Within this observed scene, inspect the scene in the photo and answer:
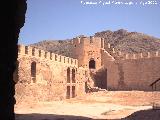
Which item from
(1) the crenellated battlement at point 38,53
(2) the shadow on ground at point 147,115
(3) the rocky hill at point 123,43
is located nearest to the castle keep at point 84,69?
(1) the crenellated battlement at point 38,53

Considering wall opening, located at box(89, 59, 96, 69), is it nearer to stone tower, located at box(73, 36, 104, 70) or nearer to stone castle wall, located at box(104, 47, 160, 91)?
stone tower, located at box(73, 36, 104, 70)

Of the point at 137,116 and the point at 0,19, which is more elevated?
the point at 0,19

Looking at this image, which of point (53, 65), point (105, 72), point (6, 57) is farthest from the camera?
point (105, 72)

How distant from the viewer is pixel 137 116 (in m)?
14.7

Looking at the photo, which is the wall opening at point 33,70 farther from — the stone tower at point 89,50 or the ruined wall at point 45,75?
the stone tower at point 89,50

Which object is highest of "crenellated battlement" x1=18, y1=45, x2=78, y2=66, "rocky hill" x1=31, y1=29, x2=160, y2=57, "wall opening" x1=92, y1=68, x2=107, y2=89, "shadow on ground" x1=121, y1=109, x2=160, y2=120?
"rocky hill" x1=31, y1=29, x2=160, y2=57

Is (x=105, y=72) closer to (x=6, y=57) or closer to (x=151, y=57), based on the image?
(x=151, y=57)

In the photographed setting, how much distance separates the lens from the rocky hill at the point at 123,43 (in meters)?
60.7

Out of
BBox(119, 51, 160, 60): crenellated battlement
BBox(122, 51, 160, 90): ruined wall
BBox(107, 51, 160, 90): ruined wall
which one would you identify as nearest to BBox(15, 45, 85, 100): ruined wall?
BBox(107, 51, 160, 90): ruined wall

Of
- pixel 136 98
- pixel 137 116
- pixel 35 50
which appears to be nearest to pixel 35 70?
pixel 35 50

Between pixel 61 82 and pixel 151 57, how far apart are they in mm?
10102

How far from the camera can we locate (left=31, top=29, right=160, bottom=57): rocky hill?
199ft

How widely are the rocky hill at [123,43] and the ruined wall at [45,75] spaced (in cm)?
2379

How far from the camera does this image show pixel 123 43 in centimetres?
6419
